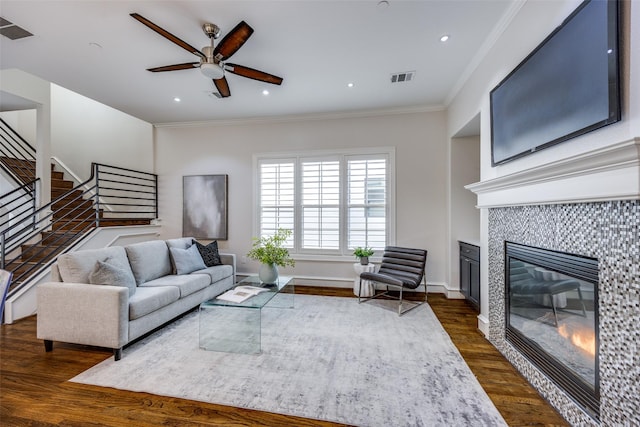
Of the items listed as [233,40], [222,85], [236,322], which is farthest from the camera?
[236,322]

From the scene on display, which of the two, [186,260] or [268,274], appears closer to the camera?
[268,274]

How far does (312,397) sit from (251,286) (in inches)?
62.1

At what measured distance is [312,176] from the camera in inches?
191

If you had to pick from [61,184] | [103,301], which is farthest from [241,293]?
[61,184]

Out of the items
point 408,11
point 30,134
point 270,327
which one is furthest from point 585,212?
point 30,134

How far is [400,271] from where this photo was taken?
13.1 ft

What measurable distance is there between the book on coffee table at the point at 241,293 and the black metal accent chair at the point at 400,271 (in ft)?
4.92

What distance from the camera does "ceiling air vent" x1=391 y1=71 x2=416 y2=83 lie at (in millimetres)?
3365

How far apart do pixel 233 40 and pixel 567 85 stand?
2.42 metres

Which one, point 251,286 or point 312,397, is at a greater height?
point 251,286

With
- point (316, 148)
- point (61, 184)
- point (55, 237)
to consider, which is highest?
point (316, 148)

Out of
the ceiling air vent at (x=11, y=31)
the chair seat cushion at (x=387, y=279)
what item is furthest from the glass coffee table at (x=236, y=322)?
the ceiling air vent at (x=11, y=31)

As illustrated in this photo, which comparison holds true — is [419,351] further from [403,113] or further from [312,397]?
[403,113]

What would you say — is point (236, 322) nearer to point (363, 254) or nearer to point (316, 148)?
point (363, 254)
